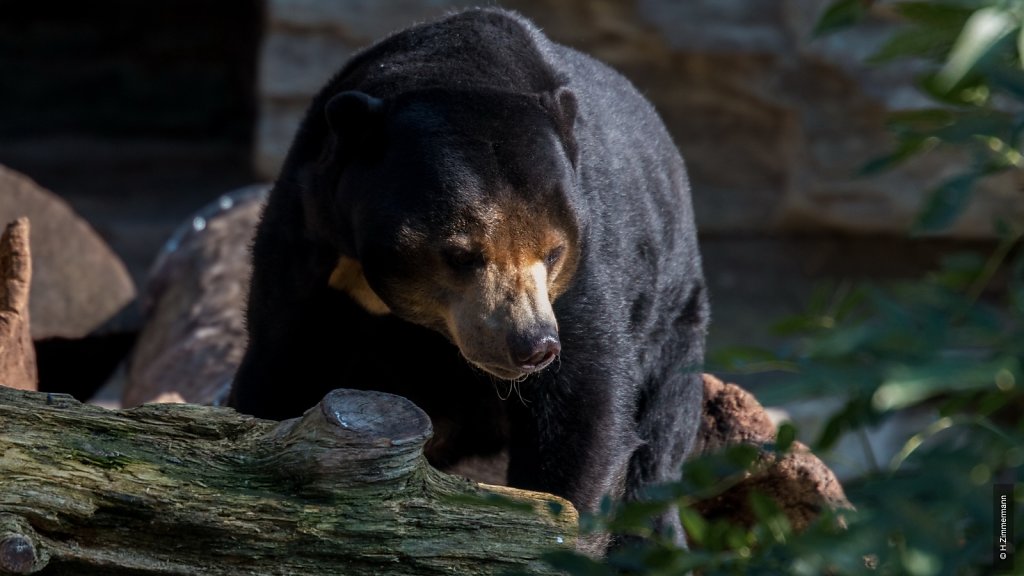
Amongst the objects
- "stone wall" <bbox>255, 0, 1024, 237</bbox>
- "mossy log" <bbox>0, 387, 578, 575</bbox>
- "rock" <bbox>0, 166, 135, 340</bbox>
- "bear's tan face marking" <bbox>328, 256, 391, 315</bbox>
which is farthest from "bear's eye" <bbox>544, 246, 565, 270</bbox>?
"stone wall" <bbox>255, 0, 1024, 237</bbox>

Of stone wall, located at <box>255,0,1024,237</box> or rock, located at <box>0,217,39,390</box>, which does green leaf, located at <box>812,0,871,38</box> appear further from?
stone wall, located at <box>255,0,1024,237</box>

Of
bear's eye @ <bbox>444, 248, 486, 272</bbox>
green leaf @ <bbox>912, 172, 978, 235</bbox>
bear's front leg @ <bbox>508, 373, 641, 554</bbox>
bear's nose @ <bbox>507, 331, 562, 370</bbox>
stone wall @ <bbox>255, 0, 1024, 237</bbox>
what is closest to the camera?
green leaf @ <bbox>912, 172, 978, 235</bbox>

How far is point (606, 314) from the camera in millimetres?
3367

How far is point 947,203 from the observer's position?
1329 mm

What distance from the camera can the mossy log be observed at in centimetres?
227

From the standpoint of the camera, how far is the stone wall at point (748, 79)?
756 cm

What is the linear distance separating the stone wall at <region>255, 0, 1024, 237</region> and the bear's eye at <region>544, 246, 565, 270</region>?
4568 mm

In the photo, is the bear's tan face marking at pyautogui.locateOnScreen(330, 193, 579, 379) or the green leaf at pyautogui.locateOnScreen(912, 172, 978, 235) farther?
the bear's tan face marking at pyautogui.locateOnScreen(330, 193, 579, 379)

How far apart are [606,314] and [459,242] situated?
52 cm

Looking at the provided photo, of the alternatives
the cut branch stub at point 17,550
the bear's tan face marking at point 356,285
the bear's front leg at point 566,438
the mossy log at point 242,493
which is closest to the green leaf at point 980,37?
the mossy log at point 242,493

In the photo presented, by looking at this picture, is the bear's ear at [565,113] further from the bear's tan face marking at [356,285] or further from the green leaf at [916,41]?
the green leaf at [916,41]

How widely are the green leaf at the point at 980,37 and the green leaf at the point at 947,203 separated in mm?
133

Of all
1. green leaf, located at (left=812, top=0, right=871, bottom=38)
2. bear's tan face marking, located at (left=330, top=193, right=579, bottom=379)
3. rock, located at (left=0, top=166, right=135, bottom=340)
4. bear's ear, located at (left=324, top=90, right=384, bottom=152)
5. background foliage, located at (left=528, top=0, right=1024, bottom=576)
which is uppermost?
green leaf, located at (left=812, top=0, right=871, bottom=38)

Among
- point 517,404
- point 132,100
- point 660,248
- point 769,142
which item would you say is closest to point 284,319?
point 517,404
